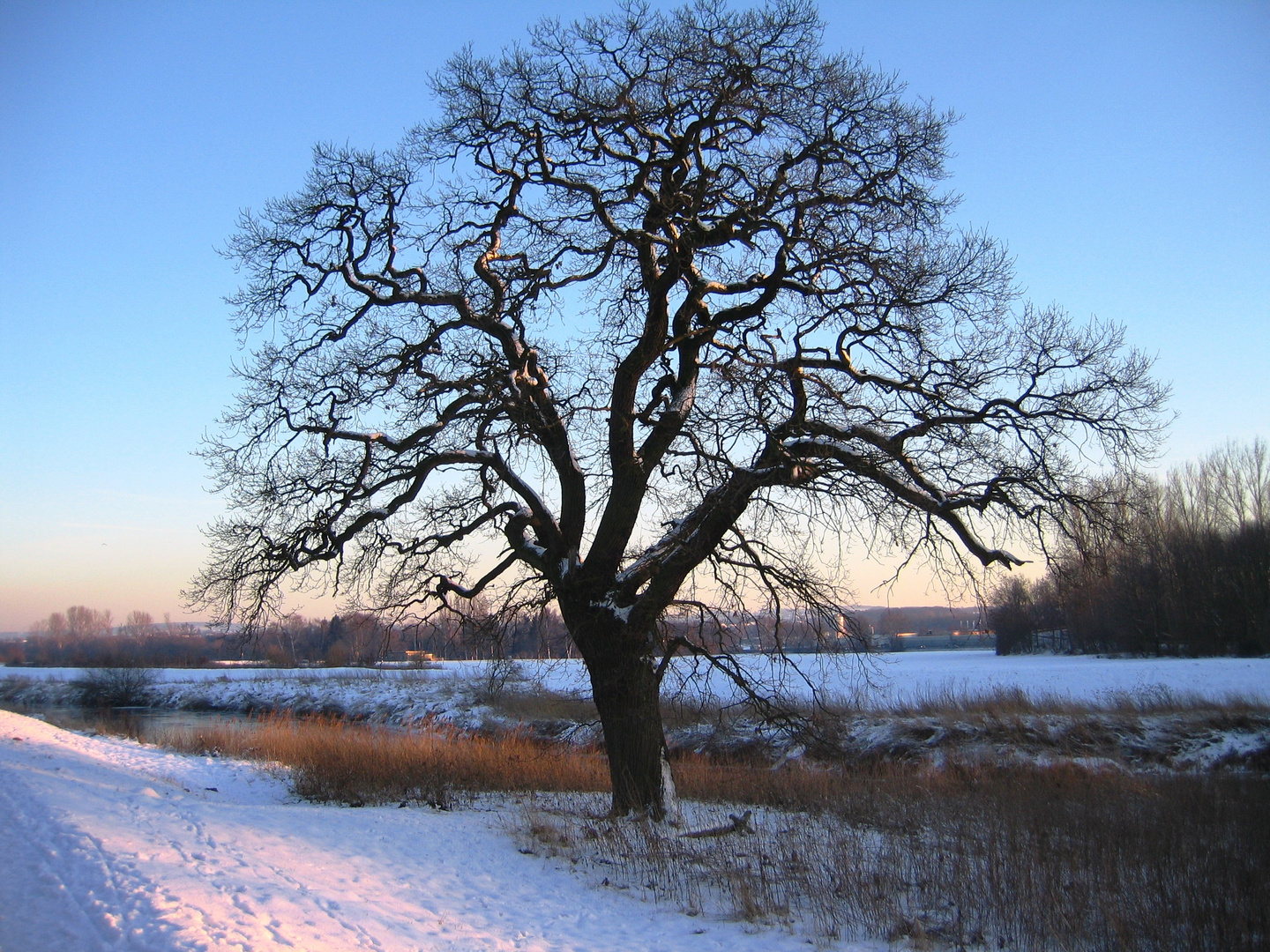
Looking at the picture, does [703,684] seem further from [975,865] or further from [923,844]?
[975,865]

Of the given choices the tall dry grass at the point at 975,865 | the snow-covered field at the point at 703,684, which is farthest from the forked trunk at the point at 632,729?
the snow-covered field at the point at 703,684

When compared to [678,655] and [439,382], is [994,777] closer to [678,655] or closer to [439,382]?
[678,655]

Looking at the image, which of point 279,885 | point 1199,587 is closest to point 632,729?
point 279,885

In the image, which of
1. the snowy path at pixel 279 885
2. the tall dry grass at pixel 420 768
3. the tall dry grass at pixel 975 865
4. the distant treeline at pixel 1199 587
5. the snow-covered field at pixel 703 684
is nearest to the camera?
the snowy path at pixel 279 885

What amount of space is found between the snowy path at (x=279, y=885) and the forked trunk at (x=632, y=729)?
58.0 inches

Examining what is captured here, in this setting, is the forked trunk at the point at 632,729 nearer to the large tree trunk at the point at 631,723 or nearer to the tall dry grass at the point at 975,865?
the large tree trunk at the point at 631,723

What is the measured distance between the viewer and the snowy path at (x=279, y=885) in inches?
190

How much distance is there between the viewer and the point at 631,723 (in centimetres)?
929

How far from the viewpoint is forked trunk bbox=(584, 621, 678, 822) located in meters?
9.19

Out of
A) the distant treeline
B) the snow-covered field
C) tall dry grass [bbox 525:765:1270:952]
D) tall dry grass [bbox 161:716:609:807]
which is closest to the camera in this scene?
tall dry grass [bbox 525:765:1270:952]

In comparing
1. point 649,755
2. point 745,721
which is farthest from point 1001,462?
point 745,721

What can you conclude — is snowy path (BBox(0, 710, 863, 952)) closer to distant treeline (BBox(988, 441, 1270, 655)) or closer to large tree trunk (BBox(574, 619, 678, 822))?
large tree trunk (BBox(574, 619, 678, 822))

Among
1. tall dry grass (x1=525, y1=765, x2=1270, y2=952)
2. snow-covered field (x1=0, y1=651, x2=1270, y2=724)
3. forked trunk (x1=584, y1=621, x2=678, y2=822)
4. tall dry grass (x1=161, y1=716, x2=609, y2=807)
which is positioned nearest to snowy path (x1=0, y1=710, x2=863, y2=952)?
tall dry grass (x1=525, y1=765, x2=1270, y2=952)

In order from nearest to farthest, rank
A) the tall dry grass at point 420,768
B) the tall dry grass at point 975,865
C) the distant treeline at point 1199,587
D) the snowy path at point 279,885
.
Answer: the snowy path at point 279,885 < the tall dry grass at point 975,865 < the tall dry grass at point 420,768 < the distant treeline at point 1199,587
